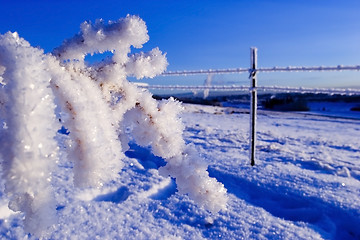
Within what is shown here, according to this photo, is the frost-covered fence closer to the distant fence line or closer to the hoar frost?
the distant fence line

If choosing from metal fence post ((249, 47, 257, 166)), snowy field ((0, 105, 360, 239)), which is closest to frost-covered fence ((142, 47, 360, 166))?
metal fence post ((249, 47, 257, 166))

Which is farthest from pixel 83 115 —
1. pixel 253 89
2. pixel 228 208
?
pixel 253 89

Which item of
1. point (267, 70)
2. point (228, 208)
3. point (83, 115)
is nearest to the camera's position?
point (83, 115)

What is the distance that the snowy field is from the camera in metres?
1.45

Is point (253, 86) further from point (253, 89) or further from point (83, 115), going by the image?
point (83, 115)

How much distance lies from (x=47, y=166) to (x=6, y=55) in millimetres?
200

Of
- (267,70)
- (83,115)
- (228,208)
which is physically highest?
(267,70)

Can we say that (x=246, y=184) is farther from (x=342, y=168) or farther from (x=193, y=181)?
(x=193, y=181)

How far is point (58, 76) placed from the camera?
→ 0.62m

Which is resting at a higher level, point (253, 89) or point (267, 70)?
point (267, 70)

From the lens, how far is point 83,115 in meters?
0.61

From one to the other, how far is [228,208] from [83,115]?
4.56ft

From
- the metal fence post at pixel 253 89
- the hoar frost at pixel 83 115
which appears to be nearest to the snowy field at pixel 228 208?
the metal fence post at pixel 253 89

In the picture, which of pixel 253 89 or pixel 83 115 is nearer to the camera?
pixel 83 115
